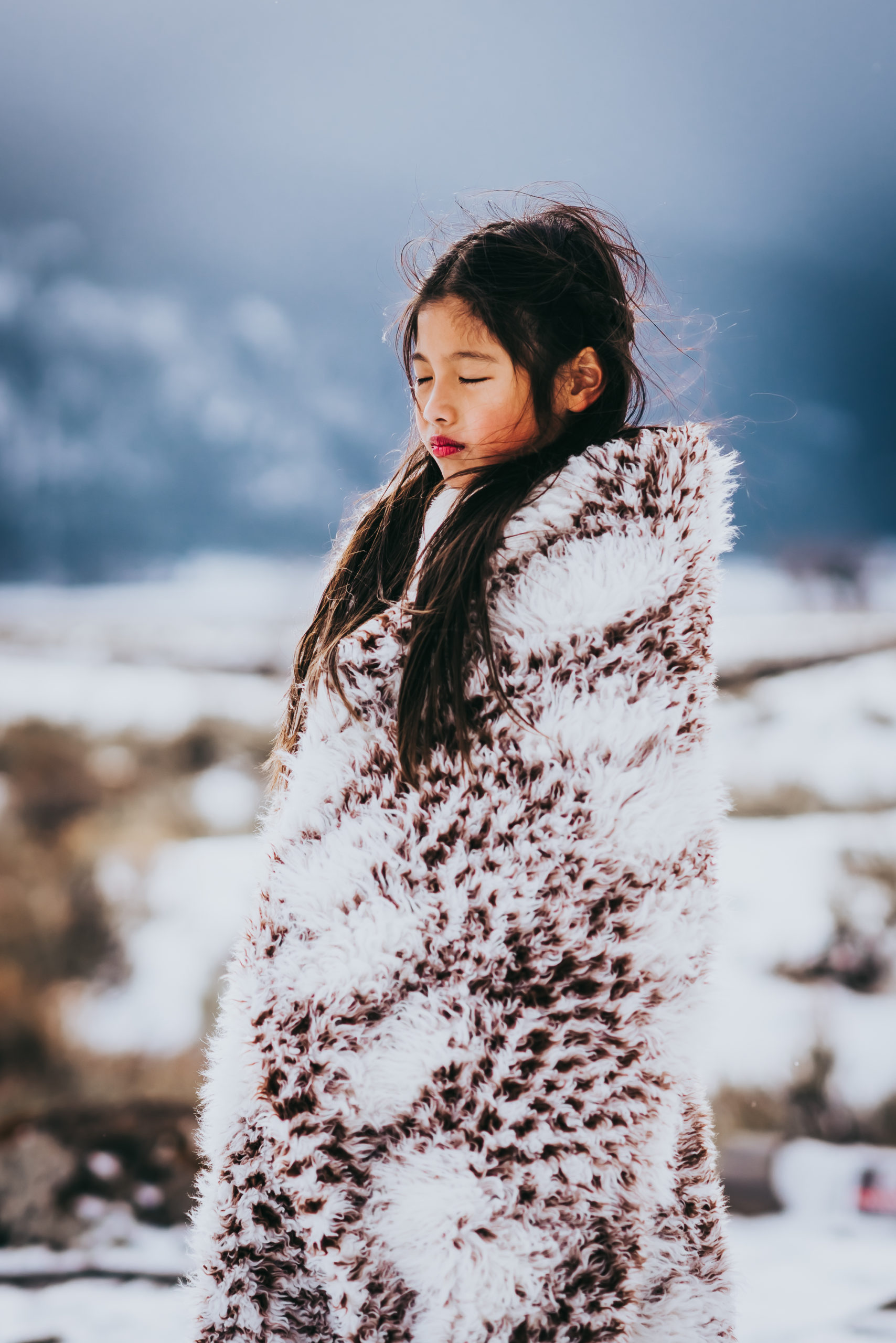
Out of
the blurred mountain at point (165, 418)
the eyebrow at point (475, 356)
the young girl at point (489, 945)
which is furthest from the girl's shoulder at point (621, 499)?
the blurred mountain at point (165, 418)

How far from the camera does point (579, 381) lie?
595mm

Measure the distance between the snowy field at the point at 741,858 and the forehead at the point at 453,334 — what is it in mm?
746

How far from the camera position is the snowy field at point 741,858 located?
1095 mm

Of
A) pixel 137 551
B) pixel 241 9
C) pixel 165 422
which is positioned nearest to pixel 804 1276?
pixel 137 551

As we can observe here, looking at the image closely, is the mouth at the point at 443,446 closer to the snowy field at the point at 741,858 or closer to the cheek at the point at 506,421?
the cheek at the point at 506,421

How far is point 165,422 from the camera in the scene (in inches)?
54.4

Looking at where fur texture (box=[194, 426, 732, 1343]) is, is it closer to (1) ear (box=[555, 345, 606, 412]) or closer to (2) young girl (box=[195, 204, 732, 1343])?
(2) young girl (box=[195, 204, 732, 1343])

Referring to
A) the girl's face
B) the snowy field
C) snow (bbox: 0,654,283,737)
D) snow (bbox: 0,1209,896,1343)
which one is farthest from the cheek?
snow (bbox: 0,1209,896,1343)

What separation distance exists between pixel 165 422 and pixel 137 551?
0.73 ft

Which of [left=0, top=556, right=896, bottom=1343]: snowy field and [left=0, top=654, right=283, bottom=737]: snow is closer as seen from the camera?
[left=0, top=556, right=896, bottom=1343]: snowy field

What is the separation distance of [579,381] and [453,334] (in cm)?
10

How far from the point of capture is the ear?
0.59 m

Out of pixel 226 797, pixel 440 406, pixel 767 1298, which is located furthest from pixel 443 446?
pixel 767 1298

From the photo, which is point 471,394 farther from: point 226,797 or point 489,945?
point 226,797
